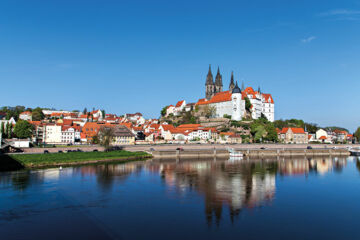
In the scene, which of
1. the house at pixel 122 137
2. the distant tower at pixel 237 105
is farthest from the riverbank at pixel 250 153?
the distant tower at pixel 237 105

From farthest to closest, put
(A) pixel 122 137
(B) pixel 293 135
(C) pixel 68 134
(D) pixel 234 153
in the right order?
(B) pixel 293 135
(C) pixel 68 134
(A) pixel 122 137
(D) pixel 234 153

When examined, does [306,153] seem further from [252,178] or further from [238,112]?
[252,178]

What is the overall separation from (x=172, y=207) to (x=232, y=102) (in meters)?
85.5

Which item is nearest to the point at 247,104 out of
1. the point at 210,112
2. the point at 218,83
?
the point at 210,112

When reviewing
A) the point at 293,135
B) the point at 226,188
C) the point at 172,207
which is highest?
the point at 293,135

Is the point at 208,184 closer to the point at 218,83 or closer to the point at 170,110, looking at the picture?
the point at 170,110

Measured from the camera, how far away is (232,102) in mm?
105125

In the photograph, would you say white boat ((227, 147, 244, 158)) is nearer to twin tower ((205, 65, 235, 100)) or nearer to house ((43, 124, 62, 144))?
house ((43, 124, 62, 144))

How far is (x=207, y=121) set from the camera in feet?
361

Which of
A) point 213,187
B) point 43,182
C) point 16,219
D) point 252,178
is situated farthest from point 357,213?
point 43,182

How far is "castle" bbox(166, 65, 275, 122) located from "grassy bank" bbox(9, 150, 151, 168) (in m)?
53.3

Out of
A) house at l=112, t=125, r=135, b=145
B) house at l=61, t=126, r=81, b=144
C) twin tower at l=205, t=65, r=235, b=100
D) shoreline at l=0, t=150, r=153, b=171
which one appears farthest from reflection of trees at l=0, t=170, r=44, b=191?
twin tower at l=205, t=65, r=235, b=100

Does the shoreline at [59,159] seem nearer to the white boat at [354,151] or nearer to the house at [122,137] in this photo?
the house at [122,137]

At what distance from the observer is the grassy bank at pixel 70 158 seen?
41.4 meters
